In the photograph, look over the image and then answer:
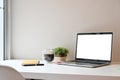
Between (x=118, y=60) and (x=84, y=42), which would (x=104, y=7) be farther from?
(x=118, y=60)

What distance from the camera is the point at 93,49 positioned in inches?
68.0

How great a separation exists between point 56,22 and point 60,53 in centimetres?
32

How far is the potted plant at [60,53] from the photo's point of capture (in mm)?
1810

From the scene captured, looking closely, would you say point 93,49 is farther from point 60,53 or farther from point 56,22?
point 56,22

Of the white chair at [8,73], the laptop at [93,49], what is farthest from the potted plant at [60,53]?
the white chair at [8,73]

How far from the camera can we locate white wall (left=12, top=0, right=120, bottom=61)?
6.04ft

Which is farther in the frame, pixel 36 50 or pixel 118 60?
pixel 36 50

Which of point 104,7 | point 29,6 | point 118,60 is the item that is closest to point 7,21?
point 29,6

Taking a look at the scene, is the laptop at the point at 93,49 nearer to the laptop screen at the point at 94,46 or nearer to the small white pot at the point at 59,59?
the laptop screen at the point at 94,46

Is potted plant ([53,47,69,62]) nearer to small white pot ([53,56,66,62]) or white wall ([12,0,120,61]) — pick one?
small white pot ([53,56,66,62])

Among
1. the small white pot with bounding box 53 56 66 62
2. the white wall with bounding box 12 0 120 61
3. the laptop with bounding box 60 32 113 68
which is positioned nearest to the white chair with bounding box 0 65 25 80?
the laptop with bounding box 60 32 113 68

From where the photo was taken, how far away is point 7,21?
2.08 metres

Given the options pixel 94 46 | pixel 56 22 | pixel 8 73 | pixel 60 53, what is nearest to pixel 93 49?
pixel 94 46

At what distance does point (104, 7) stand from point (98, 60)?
47 cm
